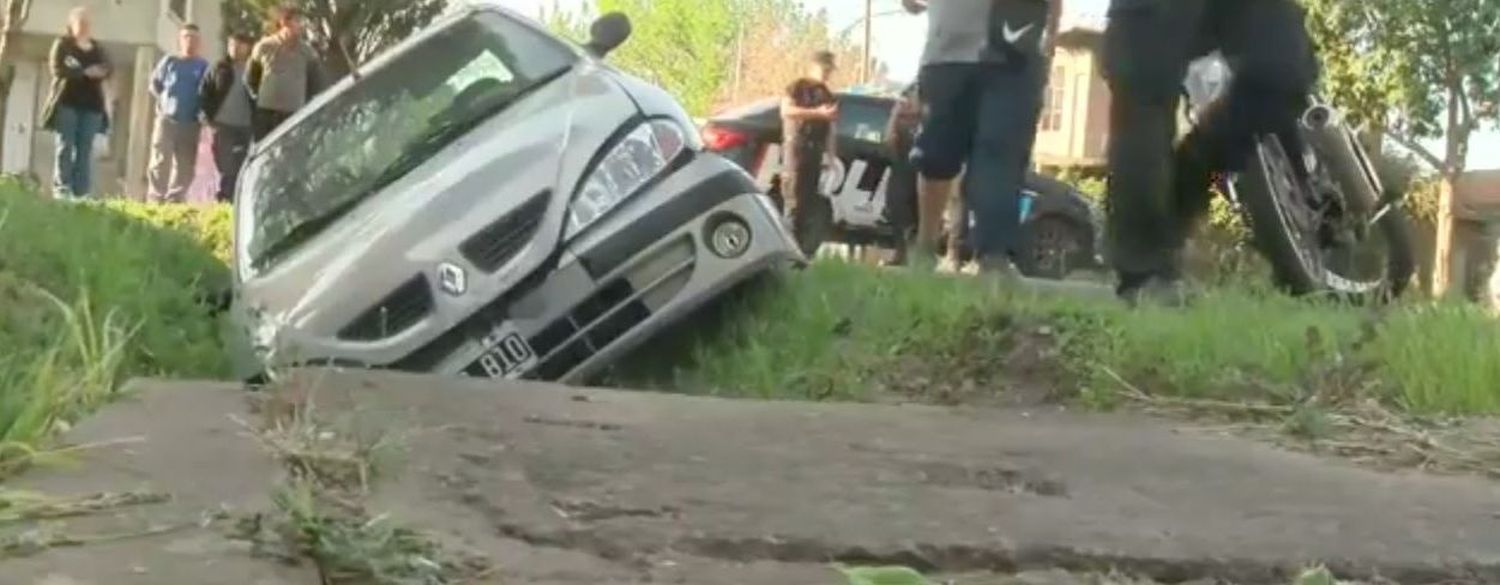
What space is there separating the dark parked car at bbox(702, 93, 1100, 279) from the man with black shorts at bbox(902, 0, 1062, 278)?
1027 centimetres

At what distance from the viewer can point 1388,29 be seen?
35969 millimetres

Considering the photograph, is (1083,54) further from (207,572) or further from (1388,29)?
(207,572)

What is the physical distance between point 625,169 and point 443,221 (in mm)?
513

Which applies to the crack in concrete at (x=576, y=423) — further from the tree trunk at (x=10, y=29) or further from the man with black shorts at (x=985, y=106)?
the tree trunk at (x=10, y=29)

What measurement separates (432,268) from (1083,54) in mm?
51198

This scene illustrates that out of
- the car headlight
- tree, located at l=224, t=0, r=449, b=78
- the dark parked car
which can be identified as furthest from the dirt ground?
tree, located at l=224, t=0, r=449, b=78

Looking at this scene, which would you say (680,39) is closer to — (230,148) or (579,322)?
(230,148)

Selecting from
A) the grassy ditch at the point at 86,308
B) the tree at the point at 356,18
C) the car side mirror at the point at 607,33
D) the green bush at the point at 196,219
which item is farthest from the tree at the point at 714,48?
the car side mirror at the point at 607,33

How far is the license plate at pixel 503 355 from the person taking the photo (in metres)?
6.31

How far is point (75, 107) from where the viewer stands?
1973 cm

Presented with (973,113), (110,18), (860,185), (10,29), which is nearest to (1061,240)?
(860,185)

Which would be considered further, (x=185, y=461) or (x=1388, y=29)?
(x=1388, y=29)

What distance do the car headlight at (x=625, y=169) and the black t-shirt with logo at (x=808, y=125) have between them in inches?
394

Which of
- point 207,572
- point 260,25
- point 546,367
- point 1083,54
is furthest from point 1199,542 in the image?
point 1083,54
